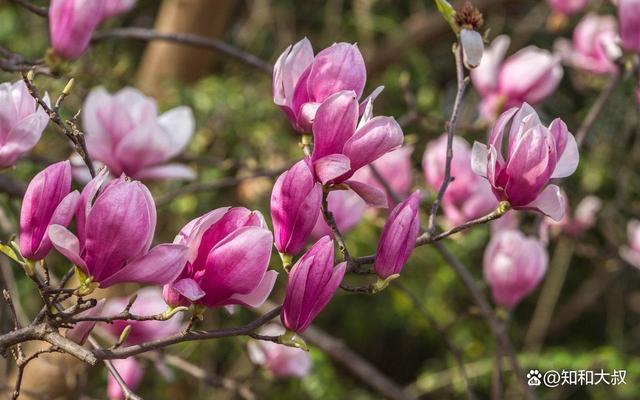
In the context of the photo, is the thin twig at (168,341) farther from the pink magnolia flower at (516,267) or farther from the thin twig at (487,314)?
the pink magnolia flower at (516,267)

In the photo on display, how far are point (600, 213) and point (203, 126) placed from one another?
0.90 metres

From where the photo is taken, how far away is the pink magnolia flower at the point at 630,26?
101 cm

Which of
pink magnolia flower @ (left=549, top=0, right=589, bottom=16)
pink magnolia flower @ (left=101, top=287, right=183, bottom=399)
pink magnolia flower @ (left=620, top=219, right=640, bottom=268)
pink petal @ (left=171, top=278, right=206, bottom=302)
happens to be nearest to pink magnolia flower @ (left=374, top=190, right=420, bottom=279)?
pink petal @ (left=171, top=278, right=206, bottom=302)

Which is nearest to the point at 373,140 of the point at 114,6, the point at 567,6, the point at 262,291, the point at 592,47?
the point at 262,291

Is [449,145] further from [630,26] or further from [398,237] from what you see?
[630,26]

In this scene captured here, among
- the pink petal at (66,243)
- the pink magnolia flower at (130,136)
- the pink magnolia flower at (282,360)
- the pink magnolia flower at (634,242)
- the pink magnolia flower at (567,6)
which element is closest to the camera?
the pink petal at (66,243)

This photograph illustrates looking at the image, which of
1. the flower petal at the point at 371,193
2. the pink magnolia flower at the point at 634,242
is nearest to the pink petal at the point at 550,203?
the flower petal at the point at 371,193

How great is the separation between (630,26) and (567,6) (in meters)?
0.79

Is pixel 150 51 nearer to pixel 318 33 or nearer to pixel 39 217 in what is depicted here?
pixel 318 33

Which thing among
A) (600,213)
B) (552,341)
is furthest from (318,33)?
(552,341)

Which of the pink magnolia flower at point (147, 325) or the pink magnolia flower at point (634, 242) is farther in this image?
the pink magnolia flower at point (634, 242)

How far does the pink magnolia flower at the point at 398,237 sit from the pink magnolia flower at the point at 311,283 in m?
0.03

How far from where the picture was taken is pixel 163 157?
0.94 meters

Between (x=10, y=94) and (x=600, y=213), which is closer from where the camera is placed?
(x=10, y=94)
